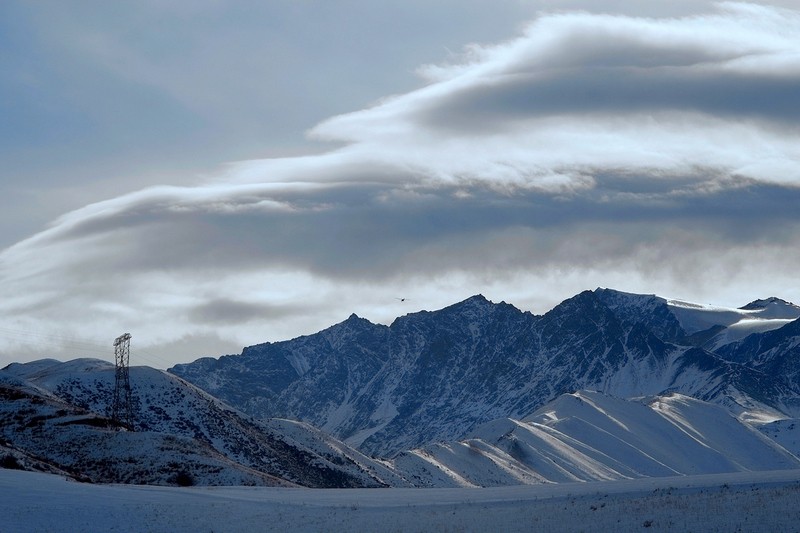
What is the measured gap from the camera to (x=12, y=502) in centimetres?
5447

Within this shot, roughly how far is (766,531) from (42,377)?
155 metres

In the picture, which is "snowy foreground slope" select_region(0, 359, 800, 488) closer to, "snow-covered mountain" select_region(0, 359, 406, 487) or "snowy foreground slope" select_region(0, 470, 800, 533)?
"snow-covered mountain" select_region(0, 359, 406, 487)

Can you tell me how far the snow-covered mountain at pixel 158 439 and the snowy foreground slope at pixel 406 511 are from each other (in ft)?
79.6

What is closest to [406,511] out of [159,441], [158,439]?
[159,441]

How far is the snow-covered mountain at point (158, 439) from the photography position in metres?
99.4

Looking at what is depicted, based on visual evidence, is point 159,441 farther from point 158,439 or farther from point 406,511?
point 406,511

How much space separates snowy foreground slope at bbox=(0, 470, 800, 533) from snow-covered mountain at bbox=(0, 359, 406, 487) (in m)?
24.3

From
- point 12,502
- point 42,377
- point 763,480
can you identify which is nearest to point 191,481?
point 12,502

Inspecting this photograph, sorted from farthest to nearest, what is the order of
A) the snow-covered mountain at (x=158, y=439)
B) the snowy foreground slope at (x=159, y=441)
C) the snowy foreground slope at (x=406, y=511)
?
the snow-covered mountain at (x=158, y=439) < the snowy foreground slope at (x=159, y=441) < the snowy foreground slope at (x=406, y=511)

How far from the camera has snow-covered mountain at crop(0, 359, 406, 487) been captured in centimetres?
9938

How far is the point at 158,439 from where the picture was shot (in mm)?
108250

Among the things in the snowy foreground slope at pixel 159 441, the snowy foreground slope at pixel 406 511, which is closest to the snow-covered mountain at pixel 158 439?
the snowy foreground slope at pixel 159 441

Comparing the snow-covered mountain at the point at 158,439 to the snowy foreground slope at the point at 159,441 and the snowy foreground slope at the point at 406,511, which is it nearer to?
the snowy foreground slope at the point at 159,441

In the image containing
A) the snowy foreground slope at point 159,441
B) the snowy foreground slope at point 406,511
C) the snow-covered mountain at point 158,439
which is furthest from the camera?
the snow-covered mountain at point 158,439
